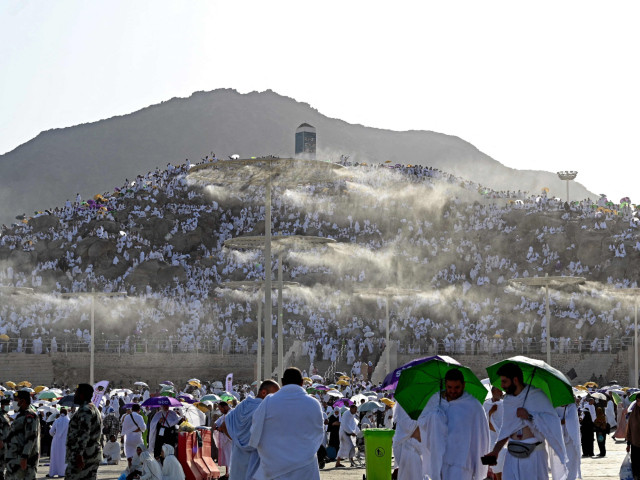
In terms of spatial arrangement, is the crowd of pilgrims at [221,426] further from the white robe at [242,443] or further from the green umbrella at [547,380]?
the green umbrella at [547,380]

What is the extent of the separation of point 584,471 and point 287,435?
996 cm

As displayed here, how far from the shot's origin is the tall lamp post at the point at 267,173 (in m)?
20.5

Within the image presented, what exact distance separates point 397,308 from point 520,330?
885cm

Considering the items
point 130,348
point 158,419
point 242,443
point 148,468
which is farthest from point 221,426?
point 130,348

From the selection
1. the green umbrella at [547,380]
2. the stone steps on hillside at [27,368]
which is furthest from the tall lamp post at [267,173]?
the stone steps on hillside at [27,368]

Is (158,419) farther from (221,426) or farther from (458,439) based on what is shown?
(458,439)

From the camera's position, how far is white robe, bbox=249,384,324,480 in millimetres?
8836

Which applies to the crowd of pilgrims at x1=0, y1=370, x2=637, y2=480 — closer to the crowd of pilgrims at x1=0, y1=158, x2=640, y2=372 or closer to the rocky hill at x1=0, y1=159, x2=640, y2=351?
the crowd of pilgrims at x1=0, y1=158, x2=640, y2=372

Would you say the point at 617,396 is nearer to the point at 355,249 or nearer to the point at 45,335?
the point at 45,335

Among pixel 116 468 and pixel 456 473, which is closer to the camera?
pixel 456 473

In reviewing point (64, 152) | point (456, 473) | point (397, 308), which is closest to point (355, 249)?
point (397, 308)

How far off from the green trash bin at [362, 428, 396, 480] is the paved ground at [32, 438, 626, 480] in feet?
11.1

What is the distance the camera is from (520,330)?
6231cm

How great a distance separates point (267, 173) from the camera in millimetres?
21516
